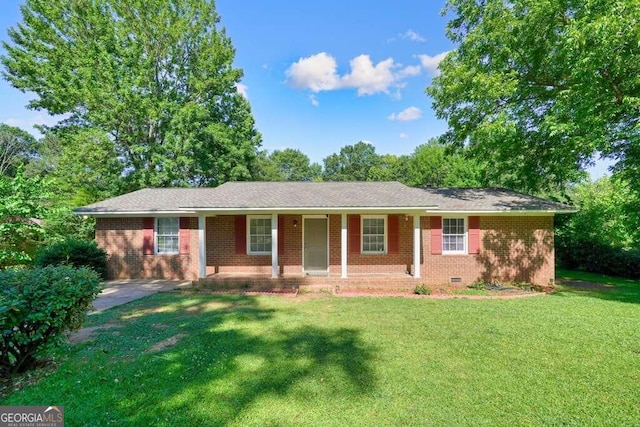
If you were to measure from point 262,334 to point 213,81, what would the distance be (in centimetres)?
1954

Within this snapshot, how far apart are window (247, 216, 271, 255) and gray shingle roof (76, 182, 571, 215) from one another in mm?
1104

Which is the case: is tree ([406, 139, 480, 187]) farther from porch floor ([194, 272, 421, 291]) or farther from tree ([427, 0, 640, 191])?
porch floor ([194, 272, 421, 291])

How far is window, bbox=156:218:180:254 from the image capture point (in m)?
12.1

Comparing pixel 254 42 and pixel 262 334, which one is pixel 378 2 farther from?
pixel 262 334

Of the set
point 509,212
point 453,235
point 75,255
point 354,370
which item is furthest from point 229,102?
point 354,370

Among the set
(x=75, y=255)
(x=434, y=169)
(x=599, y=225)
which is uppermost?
(x=434, y=169)

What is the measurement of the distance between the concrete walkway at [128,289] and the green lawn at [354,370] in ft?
5.50

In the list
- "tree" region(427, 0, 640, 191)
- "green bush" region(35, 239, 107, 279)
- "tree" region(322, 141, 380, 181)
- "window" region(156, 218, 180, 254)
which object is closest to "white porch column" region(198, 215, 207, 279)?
"window" region(156, 218, 180, 254)

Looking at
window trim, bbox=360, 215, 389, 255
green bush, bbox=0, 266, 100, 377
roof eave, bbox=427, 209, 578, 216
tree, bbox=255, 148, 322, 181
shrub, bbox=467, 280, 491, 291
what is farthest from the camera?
tree, bbox=255, 148, 322, 181

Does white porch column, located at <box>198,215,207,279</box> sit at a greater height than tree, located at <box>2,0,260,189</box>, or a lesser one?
lesser

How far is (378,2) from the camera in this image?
458 inches

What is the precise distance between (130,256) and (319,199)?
7.98 m

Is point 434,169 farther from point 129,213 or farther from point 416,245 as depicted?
point 129,213

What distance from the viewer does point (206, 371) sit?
14.1 feet
